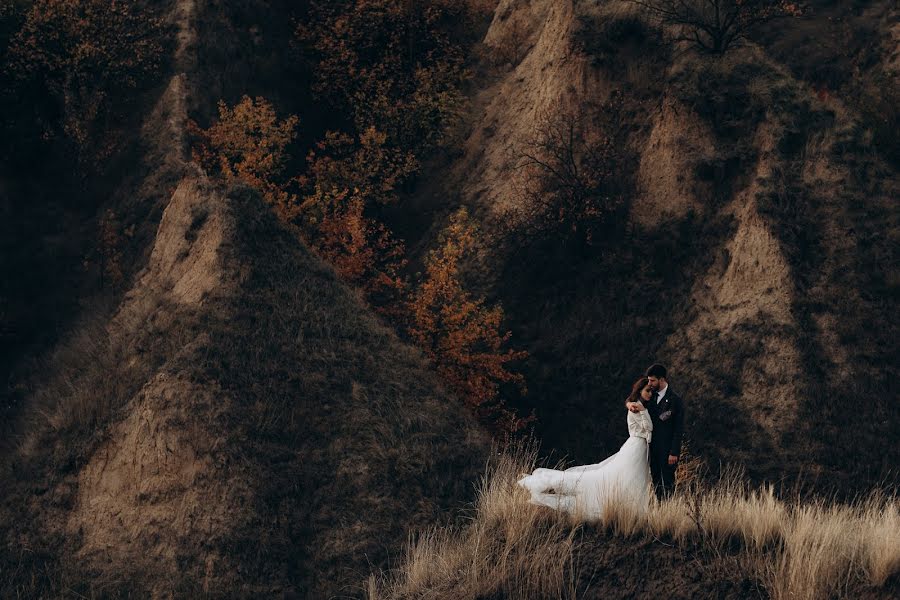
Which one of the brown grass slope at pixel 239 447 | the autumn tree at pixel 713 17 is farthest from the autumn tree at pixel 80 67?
the autumn tree at pixel 713 17

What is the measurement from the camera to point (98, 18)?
3294 centimetres

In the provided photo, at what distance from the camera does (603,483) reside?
11867 millimetres

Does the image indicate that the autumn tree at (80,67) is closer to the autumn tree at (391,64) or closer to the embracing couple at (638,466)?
the autumn tree at (391,64)

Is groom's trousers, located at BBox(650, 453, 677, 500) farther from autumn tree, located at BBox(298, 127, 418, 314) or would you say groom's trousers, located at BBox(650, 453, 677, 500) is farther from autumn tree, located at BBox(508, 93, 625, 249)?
autumn tree, located at BBox(508, 93, 625, 249)

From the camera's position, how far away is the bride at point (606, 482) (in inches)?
452

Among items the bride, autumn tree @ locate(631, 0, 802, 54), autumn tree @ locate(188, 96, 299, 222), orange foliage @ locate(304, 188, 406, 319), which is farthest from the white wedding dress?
autumn tree @ locate(631, 0, 802, 54)

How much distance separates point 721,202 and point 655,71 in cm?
520

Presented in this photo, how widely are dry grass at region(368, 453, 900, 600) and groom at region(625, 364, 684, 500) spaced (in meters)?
0.59

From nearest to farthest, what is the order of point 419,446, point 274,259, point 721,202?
point 419,446 → point 274,259 → point 721,202

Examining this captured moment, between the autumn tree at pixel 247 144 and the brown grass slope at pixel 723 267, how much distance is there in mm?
6460

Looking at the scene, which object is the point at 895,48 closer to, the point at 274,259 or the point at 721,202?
the point at 721,202

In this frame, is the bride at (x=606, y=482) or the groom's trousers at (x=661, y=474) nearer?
the bride at (x=606, y=482)

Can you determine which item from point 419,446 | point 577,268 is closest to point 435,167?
point 577,268

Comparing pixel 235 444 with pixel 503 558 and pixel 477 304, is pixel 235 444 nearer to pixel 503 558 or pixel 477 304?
pixel 503 558
